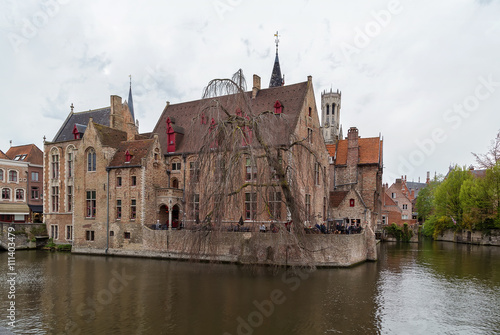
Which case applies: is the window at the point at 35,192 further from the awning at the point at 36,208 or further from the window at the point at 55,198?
the window at the point at 55,198

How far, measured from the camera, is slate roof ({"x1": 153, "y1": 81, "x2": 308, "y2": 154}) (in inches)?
589

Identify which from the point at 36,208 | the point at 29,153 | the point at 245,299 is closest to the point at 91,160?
the point at 36,208

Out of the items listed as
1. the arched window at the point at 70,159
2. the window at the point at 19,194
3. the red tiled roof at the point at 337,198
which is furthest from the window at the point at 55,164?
the red tiled roof at the point at 337,198

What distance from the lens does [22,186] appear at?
1529 inches

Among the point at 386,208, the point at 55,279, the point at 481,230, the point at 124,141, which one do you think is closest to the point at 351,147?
the point at 386,208

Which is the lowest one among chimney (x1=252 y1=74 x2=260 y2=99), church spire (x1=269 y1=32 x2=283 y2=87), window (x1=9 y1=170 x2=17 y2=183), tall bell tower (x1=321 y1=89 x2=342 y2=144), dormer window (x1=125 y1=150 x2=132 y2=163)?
window (x1=9 y1=170 x2=17 y2=183)

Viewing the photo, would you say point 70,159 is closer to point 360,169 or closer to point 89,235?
point 89,235

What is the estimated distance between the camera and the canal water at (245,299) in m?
12.0

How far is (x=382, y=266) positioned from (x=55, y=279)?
66.1 feet

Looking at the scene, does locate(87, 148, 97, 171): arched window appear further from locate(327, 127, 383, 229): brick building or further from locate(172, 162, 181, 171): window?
locate(327, 127, 383, 229): brick building

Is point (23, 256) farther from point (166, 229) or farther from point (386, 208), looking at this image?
point (386, 208)

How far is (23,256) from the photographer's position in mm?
27281

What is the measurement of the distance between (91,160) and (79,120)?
29.6ft

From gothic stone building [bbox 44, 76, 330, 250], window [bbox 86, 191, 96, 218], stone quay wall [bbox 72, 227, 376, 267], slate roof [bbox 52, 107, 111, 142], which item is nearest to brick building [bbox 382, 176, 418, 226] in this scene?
gothic stone building [bbox 44, 76, 330, 250]
